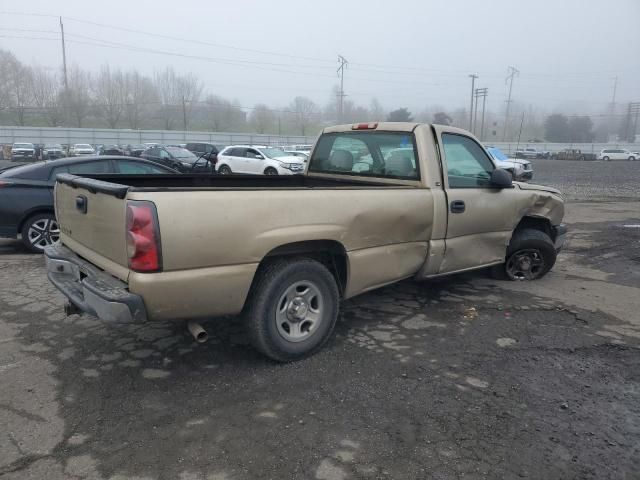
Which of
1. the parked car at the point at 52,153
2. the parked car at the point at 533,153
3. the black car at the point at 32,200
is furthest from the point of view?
the parked car at the point at 533,153

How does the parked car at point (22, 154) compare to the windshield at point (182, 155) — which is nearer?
the windshield at point (182, 155)

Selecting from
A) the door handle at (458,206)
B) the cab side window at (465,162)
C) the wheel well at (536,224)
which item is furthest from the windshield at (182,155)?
the door handle at (458,206)

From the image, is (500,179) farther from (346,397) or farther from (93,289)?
(93,289)

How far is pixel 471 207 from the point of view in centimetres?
480

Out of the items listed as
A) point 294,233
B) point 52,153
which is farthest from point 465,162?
point 52,153

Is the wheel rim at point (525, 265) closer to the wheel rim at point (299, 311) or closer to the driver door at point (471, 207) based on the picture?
the driver door at point (471, 207)

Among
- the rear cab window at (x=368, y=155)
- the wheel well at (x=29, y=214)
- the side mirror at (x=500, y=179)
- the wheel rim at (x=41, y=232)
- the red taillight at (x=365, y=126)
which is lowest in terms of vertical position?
the wheel rim at (x=41, y=232)

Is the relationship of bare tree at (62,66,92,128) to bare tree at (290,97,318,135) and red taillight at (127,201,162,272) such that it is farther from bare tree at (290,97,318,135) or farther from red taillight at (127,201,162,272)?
red taillight at (127,201,162,272)

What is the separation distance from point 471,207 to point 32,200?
6179 millimetres

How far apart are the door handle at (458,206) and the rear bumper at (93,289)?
9.74 feet

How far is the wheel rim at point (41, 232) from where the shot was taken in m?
7.18

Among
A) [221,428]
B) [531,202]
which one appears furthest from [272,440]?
[531,202]

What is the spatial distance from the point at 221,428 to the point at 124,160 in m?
6.23

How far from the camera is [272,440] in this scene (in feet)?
9.09
